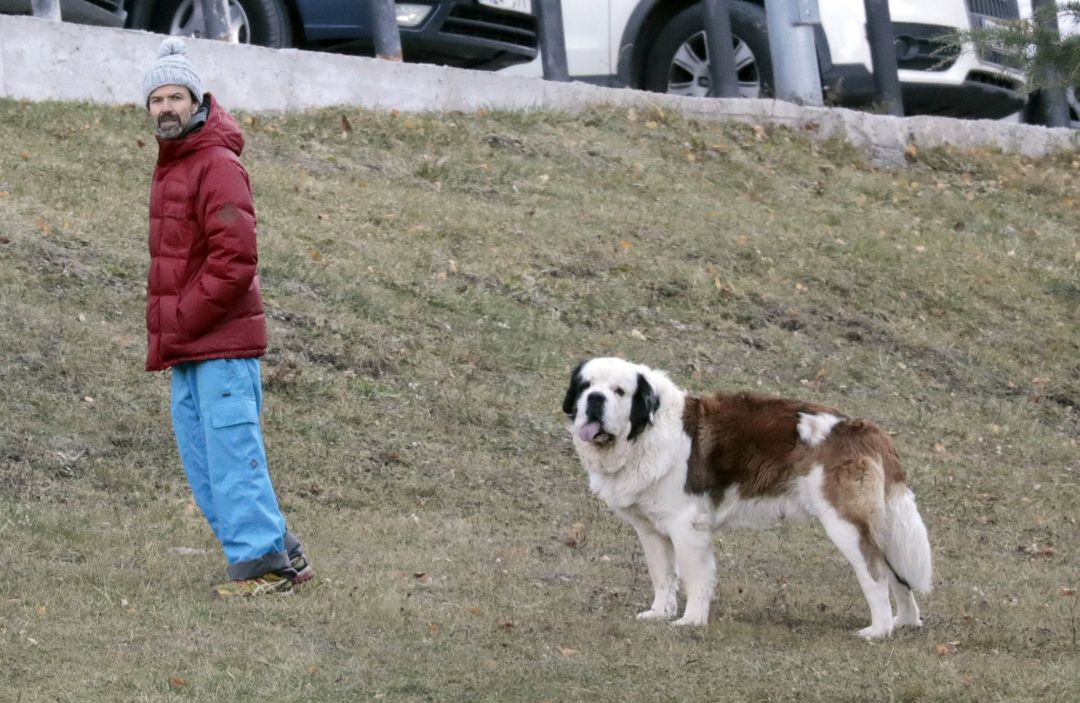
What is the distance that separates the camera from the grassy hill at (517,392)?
6312 mm

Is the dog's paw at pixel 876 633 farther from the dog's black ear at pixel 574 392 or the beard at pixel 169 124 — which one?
the beard at pixel 169 124

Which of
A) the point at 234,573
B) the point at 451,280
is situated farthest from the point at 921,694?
the point at 451,280

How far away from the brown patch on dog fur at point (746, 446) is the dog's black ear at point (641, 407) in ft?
0.62

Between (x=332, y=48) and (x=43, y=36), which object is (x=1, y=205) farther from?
(x=332, y=48)

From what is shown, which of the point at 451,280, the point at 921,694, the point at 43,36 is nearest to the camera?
the point at 921,694

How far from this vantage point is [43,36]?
1335cm

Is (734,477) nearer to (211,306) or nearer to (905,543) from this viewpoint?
(905,543)

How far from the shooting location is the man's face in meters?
6.70

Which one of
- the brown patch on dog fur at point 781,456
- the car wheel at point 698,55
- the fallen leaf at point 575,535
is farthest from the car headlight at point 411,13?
the brown patch on dog fur at point 781,456

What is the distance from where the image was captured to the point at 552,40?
16.8 metres

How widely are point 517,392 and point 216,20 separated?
5.44 meters

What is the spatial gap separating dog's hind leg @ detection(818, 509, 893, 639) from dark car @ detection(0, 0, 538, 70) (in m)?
9.56

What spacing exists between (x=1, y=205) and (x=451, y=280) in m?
3.15

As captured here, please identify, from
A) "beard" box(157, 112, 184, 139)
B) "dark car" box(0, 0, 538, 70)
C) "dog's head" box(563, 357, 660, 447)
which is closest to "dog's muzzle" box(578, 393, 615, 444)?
"dog's head" box(563, 357, 660, 447)
